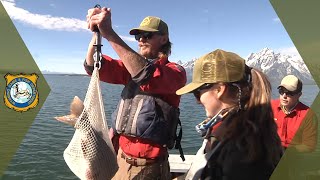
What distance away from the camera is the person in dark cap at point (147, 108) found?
395cm

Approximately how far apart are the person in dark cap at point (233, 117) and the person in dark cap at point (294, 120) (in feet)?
15.1

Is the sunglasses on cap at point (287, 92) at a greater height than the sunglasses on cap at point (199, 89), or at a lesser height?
lesser

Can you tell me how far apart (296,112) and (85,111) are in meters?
5.44

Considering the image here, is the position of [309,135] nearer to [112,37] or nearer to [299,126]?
[299,126]

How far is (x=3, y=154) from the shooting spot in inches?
967

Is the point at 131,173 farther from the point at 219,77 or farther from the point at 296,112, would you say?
the point at 296,112

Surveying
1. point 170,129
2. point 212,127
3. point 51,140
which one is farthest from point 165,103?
point 51,140

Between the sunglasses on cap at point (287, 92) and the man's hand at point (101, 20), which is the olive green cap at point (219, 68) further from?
the sunglasses on cap at point (287, 92)

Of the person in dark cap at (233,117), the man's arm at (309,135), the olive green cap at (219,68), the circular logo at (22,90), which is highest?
the olive green cap at (219,68)

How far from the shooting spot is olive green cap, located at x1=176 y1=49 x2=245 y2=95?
2.57 meters

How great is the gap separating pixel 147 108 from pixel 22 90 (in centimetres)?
1912

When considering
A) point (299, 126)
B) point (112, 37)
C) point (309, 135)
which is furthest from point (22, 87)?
point (112, 37)

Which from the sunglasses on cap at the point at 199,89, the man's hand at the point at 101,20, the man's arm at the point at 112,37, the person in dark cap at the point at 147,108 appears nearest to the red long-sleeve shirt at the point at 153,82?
the person in dark cap at the point at 147,108

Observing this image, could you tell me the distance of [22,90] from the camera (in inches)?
833
